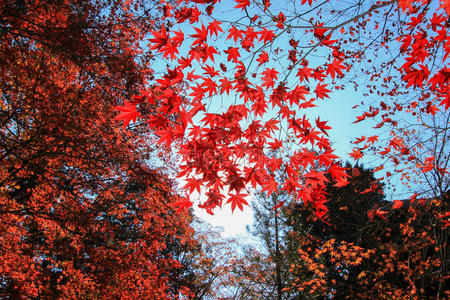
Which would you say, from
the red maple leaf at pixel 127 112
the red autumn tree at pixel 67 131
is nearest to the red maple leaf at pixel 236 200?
the red maple leaf at pixel 127 112

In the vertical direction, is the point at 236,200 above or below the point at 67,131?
below

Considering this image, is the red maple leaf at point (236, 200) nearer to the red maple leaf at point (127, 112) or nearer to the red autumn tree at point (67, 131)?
the red maple leaf at point (127, 112)

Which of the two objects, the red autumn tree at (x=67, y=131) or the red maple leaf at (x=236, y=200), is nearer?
the red maple leaf at (x=236, y=200)

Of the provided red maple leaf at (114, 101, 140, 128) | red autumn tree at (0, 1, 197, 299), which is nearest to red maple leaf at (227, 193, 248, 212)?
red maple leaf at (114, 101, 140, 128)

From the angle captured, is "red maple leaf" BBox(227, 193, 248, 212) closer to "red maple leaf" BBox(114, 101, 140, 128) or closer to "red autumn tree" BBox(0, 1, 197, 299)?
"red maple leaf" BBox(114, 101, 140, 128)

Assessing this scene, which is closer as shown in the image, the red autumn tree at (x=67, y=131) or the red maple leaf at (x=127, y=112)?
the red maple leaf at (x=127, y=112)

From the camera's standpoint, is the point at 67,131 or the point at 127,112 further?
the point at 67,131

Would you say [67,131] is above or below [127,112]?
above

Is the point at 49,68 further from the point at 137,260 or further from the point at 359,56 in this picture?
the point at 359,56

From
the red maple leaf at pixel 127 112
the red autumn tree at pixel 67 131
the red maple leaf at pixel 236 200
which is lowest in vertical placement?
the red maple leaf at pixel 236 200

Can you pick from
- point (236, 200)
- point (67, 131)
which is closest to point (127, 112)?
point (236, 200)

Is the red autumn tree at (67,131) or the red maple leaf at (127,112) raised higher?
the red autumn tree at (67,131)

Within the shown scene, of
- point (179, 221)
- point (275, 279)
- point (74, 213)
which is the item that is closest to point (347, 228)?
point (275, 279)

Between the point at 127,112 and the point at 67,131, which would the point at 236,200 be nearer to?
the point at 127,112
